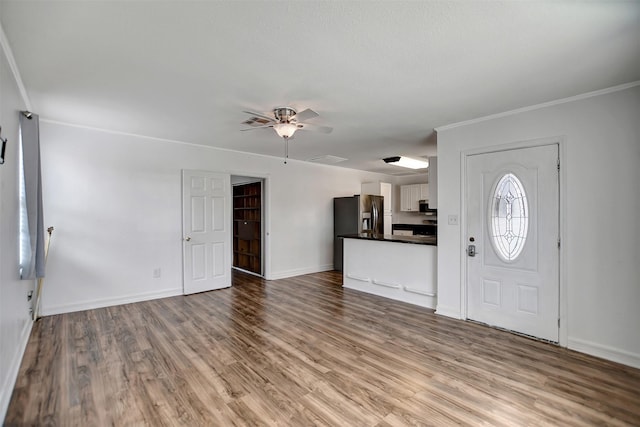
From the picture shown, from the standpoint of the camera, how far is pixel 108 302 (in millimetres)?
4164

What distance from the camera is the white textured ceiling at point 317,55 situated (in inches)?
67.1

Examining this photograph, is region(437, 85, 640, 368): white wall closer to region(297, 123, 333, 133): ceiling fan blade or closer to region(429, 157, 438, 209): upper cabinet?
region(429, 157, 438, 209): upper cabinet

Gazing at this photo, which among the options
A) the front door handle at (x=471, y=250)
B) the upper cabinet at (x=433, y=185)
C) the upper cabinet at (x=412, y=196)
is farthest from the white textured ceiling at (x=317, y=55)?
the upper cabinet at (x=412, y=196)

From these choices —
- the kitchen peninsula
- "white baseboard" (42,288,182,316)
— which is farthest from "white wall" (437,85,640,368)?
"white baseboard" (42,288,182,316)

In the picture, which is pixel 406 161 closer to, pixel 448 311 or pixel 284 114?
pixel 448 311

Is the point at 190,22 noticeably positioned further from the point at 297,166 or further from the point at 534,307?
the point at 297,166

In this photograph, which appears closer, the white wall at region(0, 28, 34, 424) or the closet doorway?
the white wall at region(0, 28, 34, 424)

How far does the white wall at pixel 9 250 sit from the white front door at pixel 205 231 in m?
2.20

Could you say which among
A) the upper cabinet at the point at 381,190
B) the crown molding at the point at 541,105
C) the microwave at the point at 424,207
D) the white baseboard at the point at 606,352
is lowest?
the white baseboard at the point at 606,352

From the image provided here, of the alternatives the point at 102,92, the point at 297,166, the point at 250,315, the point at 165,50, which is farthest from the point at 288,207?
the point at 165,50

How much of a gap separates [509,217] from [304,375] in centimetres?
269

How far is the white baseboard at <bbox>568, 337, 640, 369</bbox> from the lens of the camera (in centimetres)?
259

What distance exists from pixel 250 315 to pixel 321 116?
2617 mm

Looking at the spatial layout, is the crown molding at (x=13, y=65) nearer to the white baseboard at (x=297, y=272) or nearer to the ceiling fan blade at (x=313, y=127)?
the ceiling fan blade at (x=313, y=127)
